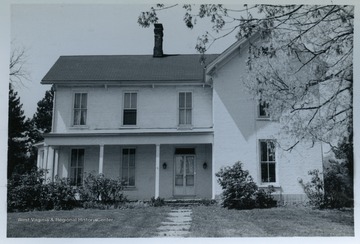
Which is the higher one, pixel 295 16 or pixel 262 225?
pixel 295 16

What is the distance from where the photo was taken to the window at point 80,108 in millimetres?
13430

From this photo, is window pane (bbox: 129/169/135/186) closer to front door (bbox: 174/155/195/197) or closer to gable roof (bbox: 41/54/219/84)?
front door (bbox: 174/155/195/197)

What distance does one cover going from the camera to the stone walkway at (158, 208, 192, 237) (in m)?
9.05

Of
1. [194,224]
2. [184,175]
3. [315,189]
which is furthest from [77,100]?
[315,189]

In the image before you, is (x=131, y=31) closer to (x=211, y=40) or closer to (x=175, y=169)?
(x=211, y=40)

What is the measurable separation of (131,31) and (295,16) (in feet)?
11.2

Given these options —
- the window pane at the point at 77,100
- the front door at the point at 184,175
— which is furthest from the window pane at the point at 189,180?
the window pane at the point at 77,100

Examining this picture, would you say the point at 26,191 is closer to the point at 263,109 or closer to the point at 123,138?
the point at 123,138

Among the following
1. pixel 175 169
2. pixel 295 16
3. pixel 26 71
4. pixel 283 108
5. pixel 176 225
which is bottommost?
pixel 176 225

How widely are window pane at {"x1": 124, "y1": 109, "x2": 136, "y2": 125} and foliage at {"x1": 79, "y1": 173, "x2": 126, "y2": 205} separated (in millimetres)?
2150

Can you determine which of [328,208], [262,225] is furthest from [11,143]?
[328,208]

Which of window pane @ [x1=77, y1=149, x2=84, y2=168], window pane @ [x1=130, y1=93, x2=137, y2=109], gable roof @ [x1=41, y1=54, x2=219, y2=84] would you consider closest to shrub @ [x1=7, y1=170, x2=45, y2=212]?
Result: window pane @ [x1=77, y1=149, x2=84, y2=168]

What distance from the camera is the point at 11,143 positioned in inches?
388

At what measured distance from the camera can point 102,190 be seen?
11.7 m
